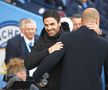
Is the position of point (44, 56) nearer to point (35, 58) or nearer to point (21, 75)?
point (35, 58)

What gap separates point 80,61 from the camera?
211 inches

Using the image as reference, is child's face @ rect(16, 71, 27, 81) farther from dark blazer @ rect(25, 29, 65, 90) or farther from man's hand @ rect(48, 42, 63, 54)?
man's hand @ rect(48, 42, 63, 54)

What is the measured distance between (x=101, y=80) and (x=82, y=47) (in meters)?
0.39

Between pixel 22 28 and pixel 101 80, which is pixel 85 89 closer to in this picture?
pixel 101 80

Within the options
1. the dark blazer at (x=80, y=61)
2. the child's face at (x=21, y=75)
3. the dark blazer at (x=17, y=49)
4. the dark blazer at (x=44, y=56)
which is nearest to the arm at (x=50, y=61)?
the dark blazer at (x=80, y=61)

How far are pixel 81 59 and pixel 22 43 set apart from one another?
2689 millimetres

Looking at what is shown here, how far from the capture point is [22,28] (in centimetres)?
812

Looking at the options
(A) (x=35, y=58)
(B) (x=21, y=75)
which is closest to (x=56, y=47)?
(A) (x=35, y=58)

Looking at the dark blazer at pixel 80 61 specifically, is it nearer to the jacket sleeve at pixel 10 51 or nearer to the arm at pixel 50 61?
the arm at pixel 50 61

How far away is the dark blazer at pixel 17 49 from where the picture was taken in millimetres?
7895

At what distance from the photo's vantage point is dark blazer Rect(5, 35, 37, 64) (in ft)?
25.9

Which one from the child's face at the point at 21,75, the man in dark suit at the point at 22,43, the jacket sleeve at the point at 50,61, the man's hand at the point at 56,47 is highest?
the man's hand at the point at 56,47

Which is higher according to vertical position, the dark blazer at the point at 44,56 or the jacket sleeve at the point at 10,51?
the dark blazer at the point at 44,56

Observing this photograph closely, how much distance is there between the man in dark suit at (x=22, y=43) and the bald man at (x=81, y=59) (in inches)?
97.6
